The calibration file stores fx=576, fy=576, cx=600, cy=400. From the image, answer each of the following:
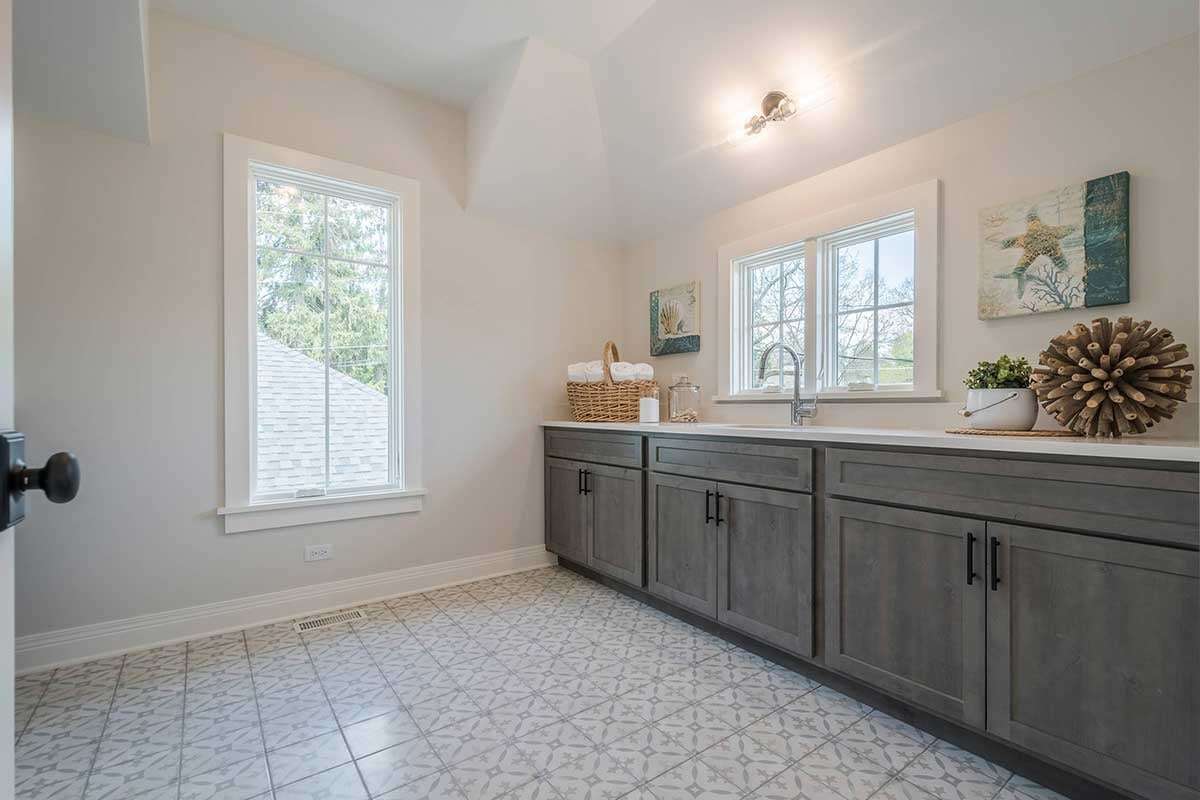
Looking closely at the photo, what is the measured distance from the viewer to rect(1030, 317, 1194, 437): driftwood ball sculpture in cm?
157

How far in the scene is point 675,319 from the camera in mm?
3604

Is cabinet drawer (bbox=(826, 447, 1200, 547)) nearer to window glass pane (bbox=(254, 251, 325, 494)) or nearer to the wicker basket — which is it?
the wicker basket

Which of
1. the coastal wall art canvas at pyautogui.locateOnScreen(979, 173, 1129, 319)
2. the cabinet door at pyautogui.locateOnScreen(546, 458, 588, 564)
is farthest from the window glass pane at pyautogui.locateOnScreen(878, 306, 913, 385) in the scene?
the cabinet door at pyautogui.locateOnScreen(546, 458, 588, 564)

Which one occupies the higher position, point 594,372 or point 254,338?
point 254,338

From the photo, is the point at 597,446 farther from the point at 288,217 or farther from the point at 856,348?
the point at 288,217

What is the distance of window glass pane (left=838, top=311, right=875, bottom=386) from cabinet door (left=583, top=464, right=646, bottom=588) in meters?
1.12

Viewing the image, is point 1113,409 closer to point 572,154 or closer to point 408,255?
point 572,154

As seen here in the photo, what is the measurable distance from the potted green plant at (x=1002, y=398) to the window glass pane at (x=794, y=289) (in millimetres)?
1058

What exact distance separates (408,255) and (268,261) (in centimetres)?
69

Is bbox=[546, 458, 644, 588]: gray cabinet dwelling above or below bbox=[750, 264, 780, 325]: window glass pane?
below

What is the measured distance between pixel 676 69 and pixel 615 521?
2279 mm

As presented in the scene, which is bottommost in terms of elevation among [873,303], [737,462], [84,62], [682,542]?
[682,542]

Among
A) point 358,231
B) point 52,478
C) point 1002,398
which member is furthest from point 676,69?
point 52,478

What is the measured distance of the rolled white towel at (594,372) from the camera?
11.3 feet
